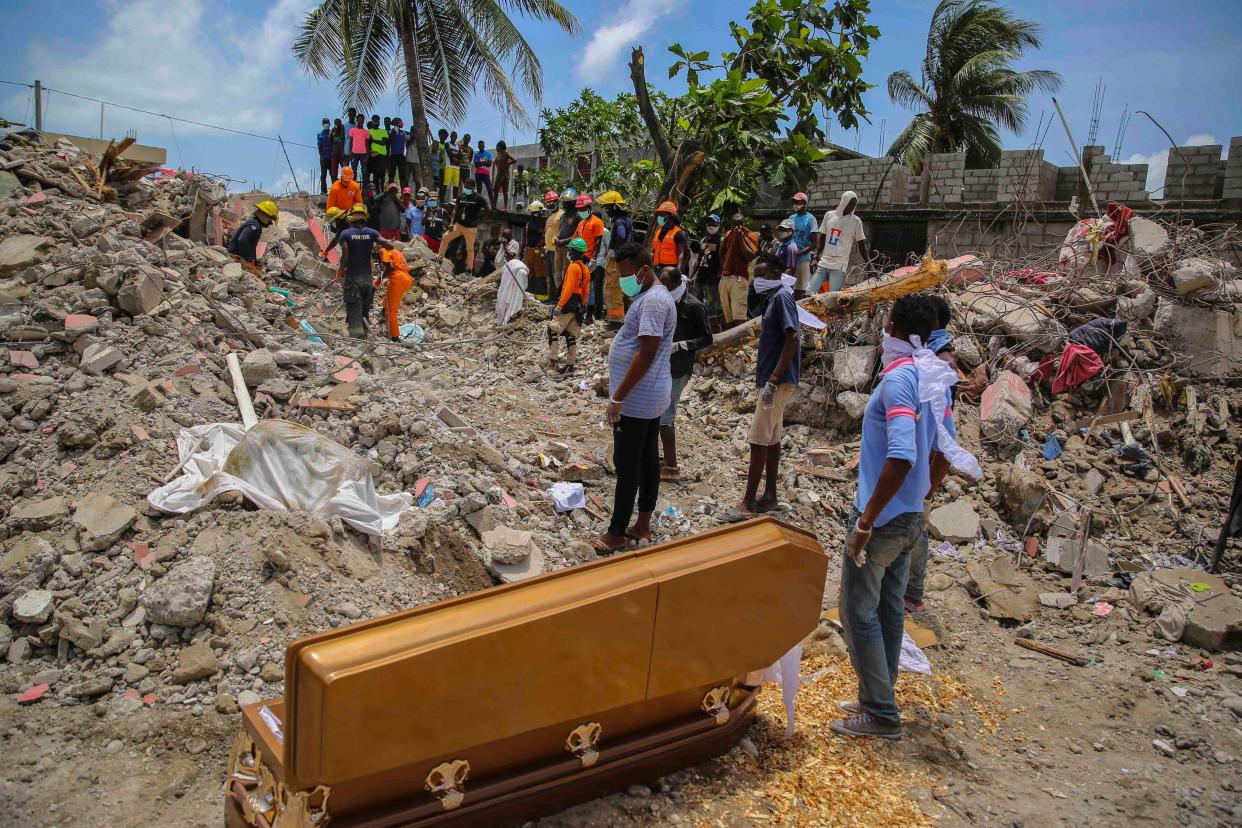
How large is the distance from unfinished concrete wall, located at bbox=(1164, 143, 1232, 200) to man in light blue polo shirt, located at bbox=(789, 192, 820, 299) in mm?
5279

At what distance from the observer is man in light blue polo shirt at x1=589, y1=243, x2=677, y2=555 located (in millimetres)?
4273

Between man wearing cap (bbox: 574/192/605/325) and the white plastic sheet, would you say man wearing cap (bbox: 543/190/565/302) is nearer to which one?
man wearing cap (bbox: 574/192/605/325)

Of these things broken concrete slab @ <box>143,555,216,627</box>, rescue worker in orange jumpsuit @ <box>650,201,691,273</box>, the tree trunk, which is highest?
the tree trunk

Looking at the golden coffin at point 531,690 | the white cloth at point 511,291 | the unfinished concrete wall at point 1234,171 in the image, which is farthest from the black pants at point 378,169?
the golden coffin at point 531,690

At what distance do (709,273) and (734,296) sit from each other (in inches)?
37.4

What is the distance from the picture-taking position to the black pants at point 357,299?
949cm

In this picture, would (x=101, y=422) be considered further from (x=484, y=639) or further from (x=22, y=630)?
(x=484, y=639)

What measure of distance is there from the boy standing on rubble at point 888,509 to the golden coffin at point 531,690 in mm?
313

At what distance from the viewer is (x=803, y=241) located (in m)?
9.35

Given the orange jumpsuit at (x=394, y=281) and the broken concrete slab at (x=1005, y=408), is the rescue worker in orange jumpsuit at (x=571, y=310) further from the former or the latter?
the broken concrete slab at (x=1005, y=408)

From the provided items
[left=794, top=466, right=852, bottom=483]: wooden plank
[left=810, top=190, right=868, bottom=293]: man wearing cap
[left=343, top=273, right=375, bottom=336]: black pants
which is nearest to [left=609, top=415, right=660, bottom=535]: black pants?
[left=794, top=466, right=852, bottom=483]: wooden plank

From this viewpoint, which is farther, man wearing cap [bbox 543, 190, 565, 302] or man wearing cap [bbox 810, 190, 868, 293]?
man wearing cap [bbox 543, 190, 565, 302]

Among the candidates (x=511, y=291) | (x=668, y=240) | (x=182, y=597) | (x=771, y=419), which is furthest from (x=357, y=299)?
(x=182, y=597)

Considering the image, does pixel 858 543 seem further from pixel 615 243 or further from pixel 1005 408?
pixel 615 243
